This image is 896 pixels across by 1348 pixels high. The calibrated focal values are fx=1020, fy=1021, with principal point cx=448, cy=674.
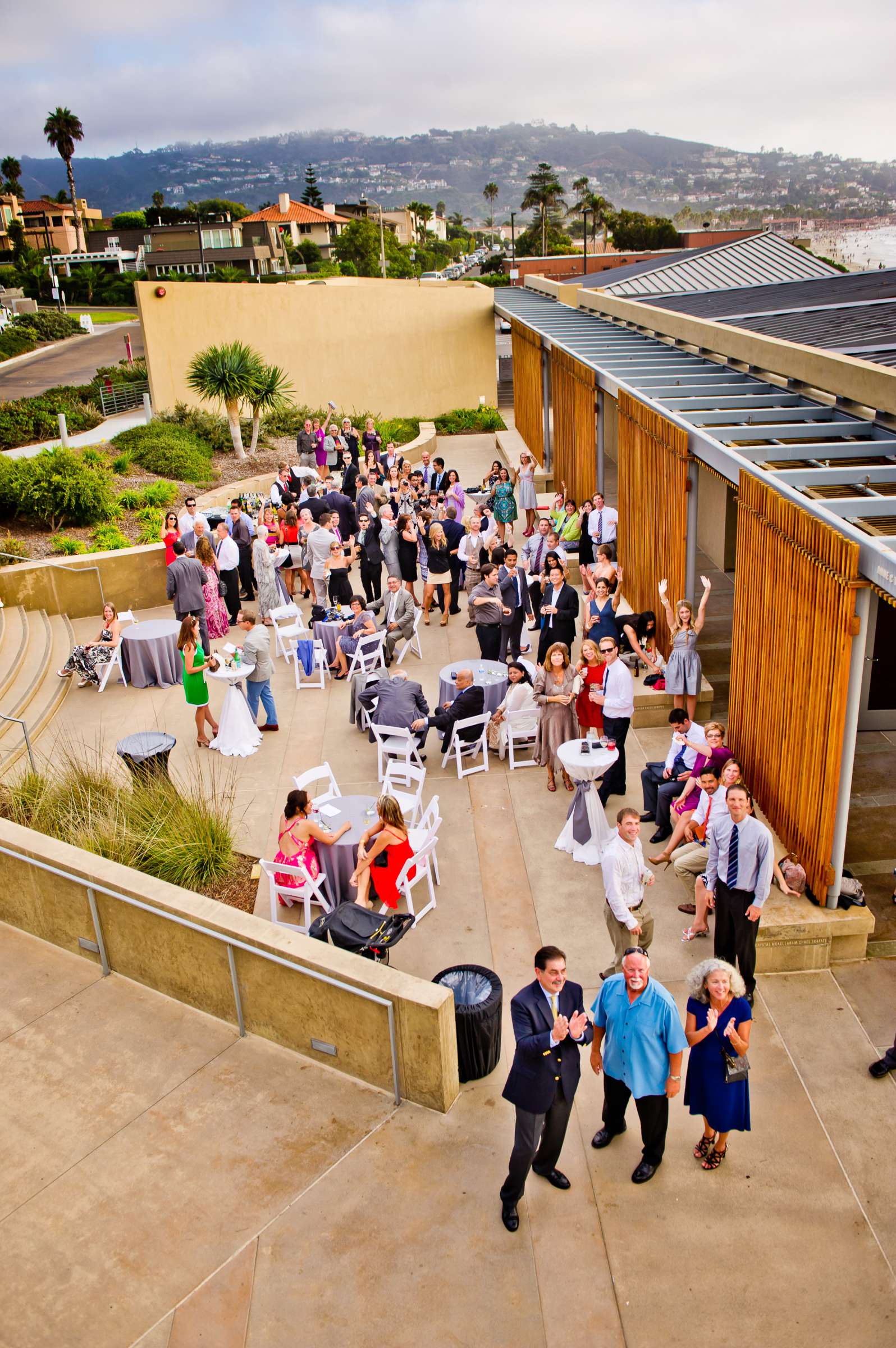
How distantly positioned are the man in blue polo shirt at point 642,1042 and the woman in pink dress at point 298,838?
306 centimetres

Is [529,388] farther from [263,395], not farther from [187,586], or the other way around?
[187,586]

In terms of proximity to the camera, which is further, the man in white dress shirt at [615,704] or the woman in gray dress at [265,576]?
the woman in gray dress at [265,576]

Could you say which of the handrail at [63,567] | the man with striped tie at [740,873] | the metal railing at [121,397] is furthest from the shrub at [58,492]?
the man with striped tie at [740,873]

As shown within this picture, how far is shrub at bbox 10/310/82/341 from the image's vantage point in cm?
5588

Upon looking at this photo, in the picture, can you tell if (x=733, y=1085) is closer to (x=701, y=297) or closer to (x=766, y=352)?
(x=766, y=352)

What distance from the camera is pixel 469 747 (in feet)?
33.3

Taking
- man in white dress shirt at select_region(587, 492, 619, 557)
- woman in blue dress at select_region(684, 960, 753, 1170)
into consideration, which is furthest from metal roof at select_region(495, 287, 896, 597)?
woman in blue dress at select_region(684, 960, 753, 1170)

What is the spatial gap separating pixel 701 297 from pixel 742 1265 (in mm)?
18610

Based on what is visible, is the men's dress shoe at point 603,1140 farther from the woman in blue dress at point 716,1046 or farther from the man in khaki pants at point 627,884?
the man in khaki pants at point 627,884

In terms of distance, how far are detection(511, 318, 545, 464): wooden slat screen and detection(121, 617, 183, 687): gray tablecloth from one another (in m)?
12.1

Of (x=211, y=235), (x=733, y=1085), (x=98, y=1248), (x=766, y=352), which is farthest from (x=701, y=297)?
(x=211, y=235)

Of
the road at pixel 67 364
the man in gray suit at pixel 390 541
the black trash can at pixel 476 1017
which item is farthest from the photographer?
the road at pixel 67 364

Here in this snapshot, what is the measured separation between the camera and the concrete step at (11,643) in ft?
41.3

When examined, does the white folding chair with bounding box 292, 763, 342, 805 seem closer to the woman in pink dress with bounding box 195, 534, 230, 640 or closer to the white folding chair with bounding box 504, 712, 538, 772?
the white folding chair with bounding box 504, 712, 538, 772
